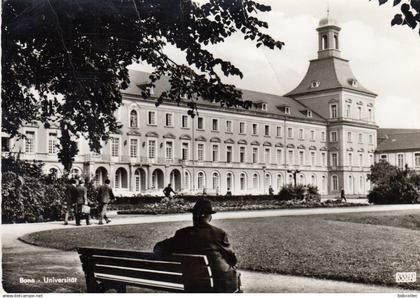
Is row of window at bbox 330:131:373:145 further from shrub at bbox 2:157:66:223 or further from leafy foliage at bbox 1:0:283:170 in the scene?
leafy foliage at bbox 1:0:283:170

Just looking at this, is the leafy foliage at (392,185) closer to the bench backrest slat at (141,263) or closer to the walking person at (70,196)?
the walking person at (70,196)

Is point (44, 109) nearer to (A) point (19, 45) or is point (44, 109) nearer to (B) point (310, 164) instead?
(A) point (19, 45)

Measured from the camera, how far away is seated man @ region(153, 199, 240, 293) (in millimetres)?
4871

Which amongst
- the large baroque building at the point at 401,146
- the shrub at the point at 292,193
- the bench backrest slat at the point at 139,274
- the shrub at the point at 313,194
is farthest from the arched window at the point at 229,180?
the bench backrest slat at the point at 139,274

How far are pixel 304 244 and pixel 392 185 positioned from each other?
45.7 feet

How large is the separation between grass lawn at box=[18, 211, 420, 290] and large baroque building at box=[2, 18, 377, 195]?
4.09 ft

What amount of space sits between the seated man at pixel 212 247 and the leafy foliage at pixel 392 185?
1704 centimetres

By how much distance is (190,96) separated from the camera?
269 inches

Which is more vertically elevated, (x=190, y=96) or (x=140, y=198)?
(x=190, y=96)

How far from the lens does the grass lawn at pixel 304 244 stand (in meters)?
6.96

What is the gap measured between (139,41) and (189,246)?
2.93 meters

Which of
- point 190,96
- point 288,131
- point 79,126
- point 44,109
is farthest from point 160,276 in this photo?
point 288,131

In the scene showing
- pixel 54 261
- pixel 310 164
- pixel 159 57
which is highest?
pixel 159 57

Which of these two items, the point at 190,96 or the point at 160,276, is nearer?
the point at 160,276
